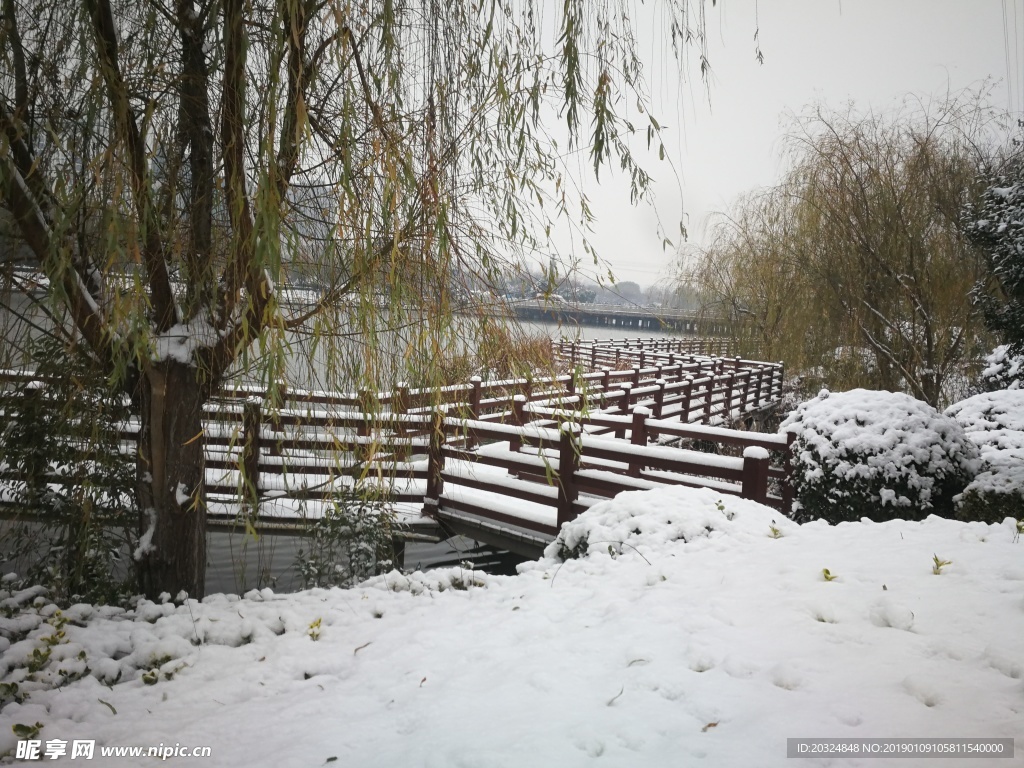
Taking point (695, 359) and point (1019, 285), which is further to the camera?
point (695, 359)

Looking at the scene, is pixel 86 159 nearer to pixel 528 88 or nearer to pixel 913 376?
pixel 528 88

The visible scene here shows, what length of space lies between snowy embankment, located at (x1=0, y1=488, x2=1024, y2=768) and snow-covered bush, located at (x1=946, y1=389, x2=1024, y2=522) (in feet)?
3.82

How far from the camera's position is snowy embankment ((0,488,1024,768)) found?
182 cm

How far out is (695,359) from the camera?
659 inches

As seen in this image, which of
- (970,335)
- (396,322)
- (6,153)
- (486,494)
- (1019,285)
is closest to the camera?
(6,153)

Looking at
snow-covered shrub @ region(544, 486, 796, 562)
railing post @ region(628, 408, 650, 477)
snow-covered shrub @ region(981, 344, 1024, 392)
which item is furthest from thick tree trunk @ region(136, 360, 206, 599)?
snow-covered shrub @ region(981, 344, 1024, 392)

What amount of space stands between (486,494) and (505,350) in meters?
3.80

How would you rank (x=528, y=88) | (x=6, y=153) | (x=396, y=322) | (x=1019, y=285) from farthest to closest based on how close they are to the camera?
(x=1019, y=285), (x=528, y=88), (x=396, y=322), (x=6, y=153)

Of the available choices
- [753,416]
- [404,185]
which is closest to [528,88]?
[404,185]

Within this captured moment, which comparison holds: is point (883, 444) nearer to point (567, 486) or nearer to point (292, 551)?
point (567, 486)

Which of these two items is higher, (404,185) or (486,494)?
(404,185)

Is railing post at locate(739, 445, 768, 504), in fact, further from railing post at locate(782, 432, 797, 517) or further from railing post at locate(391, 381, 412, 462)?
railing post at locate(391, 381, 412, 462)

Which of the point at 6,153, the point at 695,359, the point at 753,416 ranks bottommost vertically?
the point at 753,416

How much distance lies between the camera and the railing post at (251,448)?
2.01m
